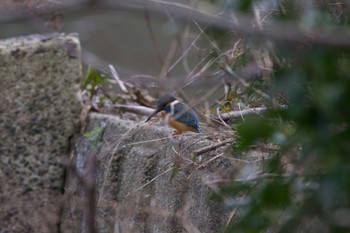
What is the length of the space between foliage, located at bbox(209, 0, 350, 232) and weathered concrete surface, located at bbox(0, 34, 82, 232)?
310cm

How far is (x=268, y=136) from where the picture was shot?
4.72 ft

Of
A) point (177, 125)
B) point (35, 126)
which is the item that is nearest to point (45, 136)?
point (35, 126)

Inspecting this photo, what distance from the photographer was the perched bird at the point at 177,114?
406 cm

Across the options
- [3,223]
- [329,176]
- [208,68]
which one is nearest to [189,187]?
[208,68]

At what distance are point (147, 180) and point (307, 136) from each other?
2.37 metres

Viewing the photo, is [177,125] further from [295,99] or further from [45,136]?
[295,99]

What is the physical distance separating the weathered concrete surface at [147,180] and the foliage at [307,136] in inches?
45.2

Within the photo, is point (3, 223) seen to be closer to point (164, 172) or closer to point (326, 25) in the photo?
point (164, 172)

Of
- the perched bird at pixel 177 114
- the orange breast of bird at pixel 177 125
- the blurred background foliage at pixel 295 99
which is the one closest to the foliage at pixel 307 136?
the blurred background foliage at pixel 295 99

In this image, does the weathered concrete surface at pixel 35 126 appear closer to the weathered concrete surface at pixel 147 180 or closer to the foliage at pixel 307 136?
the weathered concrete surface at pixel 147 180

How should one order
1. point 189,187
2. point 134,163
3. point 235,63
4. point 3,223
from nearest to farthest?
point 235,63, point 189,187, point 134,163, point 3,223

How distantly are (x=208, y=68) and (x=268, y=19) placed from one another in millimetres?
750

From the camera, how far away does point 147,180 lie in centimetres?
368

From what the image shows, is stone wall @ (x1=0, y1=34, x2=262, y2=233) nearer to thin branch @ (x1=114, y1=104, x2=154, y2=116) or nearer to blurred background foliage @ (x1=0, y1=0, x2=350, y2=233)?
thin branch @ (x1=114, y1=104, x2=154, y2=116)
